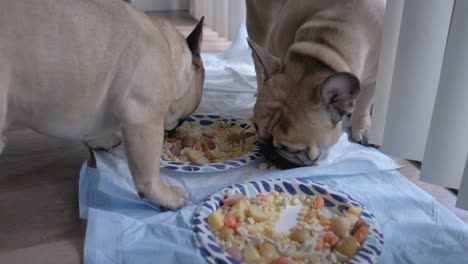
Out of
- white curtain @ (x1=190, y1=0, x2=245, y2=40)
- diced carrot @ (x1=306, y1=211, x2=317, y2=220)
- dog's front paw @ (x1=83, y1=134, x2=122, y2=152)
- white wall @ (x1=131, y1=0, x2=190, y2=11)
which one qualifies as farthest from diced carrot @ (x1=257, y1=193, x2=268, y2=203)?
white wall @ (x1=131, y1=0, x2=190, y2=11)

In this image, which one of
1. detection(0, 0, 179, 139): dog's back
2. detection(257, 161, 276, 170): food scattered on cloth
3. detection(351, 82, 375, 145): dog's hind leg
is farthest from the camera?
detection(351, 82, 375, 145): dog's hind leg

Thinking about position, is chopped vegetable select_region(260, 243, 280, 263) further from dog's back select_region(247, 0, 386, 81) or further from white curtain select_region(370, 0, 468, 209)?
dog's back select_region(247, 0, 386, 81)

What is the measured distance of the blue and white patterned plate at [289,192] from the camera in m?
1.21

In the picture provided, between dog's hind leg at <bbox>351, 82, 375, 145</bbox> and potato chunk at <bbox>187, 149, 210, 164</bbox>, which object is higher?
dog's hind leg at <bbox>351, 82, 375, 145</bbox>

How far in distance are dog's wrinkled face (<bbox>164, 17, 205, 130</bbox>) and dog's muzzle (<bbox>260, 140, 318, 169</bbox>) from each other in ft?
0.99

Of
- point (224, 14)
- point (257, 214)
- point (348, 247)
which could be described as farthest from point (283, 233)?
point (224, 14)

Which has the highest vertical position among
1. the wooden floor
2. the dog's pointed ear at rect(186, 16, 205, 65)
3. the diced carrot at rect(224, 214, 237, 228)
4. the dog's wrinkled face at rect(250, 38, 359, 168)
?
the dog's pointed ear at rect(186, 16, 205, 65)

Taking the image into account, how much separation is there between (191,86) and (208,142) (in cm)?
32

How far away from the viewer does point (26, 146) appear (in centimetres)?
196

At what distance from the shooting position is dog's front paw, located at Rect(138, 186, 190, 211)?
1419 mm

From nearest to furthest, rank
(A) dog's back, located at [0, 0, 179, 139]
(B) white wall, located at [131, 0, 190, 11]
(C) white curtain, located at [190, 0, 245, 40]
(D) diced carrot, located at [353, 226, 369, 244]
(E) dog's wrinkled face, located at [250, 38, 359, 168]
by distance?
(A) dog's back, located at [0, 0, 179, 139]
(D) diced carrot, located at [353, 226, 369, 244]
(E) dog's wrinkled face, located at [250, 38, 359, 168]
(C) white curtain, located at [190, 0, 245, 40]
(B) white wall, located at [131, 0, 190, 11]

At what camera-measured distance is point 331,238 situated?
1.28 metres

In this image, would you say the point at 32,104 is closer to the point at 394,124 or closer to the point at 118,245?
the point at 118,245

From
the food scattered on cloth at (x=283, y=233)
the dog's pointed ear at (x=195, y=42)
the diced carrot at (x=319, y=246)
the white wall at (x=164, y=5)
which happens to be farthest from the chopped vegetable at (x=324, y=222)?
the white wall at (x=164, y=5)
